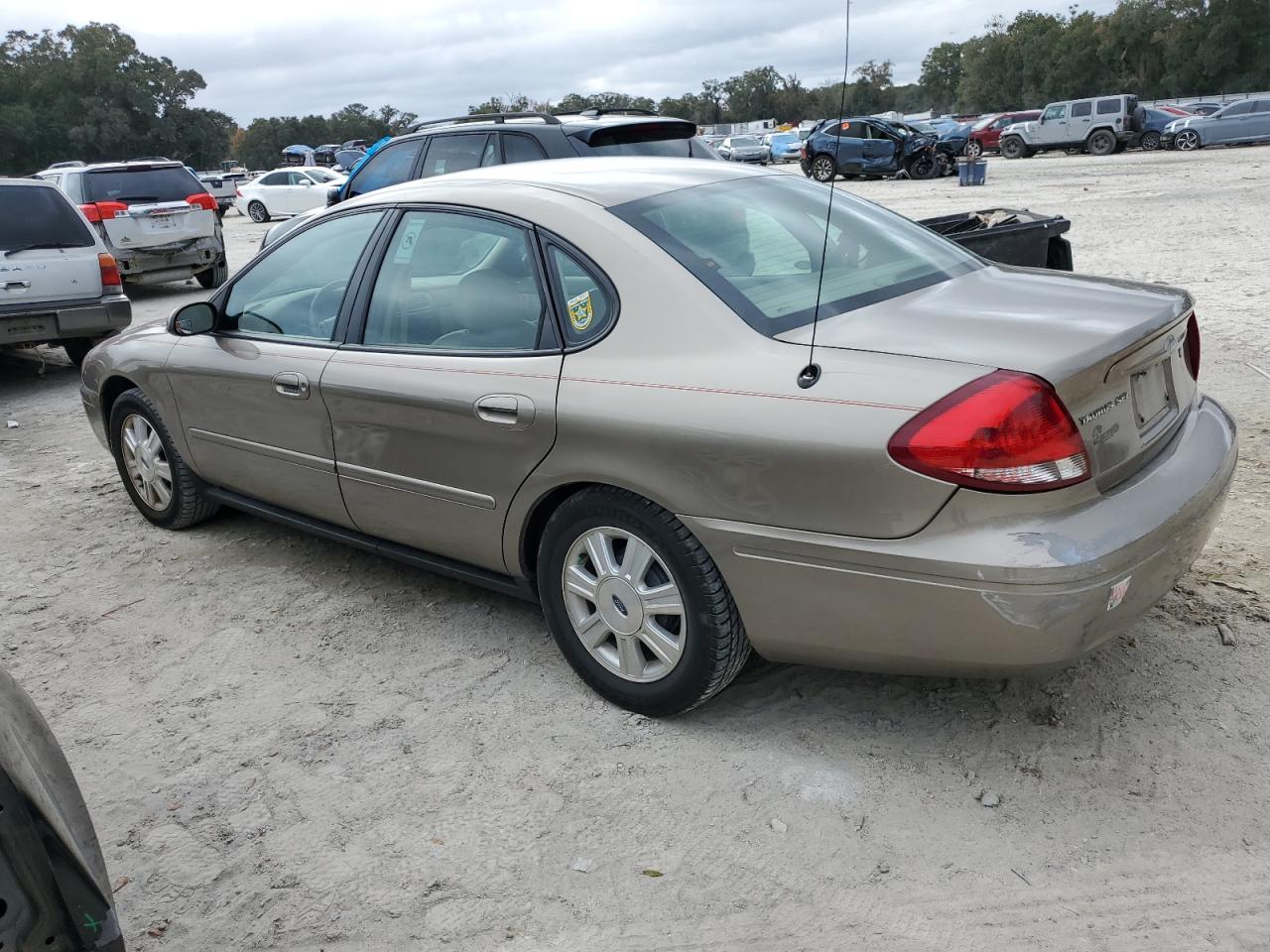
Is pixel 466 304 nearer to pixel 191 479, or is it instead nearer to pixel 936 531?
pixel 936 531

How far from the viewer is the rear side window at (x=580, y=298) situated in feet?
10.5

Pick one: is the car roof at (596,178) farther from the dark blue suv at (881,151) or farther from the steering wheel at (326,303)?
the dark blue suv at (881,151)

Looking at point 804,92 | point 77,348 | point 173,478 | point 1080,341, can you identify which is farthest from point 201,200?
point 804,92

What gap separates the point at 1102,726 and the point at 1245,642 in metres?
0.73

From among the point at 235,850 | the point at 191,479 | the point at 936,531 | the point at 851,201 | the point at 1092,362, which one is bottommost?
the point at 235,850

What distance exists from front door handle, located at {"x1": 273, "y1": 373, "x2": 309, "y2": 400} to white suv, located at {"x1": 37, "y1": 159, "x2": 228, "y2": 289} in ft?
34.0

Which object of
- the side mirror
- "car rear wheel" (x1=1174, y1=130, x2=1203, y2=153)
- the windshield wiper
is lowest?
"car rear wheel" (x1=1174, y1=130, x2=1203, y2=153)

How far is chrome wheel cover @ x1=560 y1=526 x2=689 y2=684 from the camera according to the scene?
10.2 feet

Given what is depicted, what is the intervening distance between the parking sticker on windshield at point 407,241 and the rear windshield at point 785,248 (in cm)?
87

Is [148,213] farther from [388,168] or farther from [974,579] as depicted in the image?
[974,579]

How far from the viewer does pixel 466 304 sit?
359 centimetres

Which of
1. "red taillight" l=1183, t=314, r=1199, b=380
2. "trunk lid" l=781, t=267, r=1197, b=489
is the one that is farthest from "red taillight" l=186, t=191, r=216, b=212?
"red taillight" l=1183, t=314, r=1199, b=380

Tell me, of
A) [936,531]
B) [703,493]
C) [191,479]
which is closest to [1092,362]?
[936,531]

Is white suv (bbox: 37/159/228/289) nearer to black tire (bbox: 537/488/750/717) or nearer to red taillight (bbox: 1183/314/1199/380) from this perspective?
black tire (bbox: 537/488/750/717)
